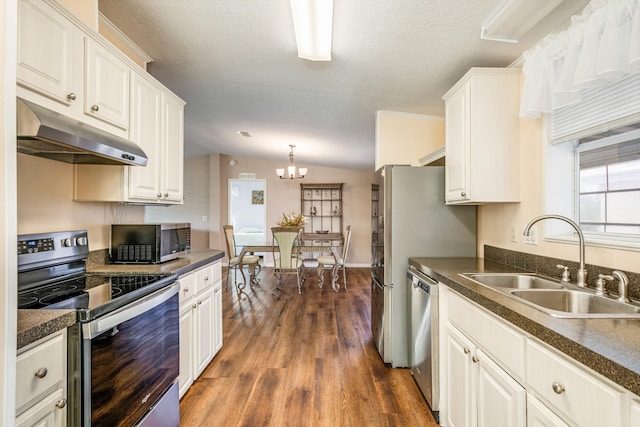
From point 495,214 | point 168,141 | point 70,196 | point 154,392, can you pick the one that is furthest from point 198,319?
point 495,214

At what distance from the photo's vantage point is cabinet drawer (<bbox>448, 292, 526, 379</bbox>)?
3.56 ft

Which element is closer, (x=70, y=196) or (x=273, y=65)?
(x=70, y=196)

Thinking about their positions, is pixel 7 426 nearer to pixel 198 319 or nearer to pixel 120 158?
pixel 120 158

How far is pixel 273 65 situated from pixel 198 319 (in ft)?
6.72

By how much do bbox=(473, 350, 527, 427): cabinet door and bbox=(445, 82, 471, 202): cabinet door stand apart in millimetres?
1041

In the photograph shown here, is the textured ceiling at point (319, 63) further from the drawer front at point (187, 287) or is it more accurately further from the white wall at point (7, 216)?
the drawer front at point (187, 287)

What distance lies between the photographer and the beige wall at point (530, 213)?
1.49 metres

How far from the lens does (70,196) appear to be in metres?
1.82

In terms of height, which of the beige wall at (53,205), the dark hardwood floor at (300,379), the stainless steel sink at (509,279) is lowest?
the dark hardwood floor at (300,379)

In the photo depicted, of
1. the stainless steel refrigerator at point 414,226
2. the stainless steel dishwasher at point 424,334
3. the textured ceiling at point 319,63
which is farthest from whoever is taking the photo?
the stainless steel refrigerator at point 414,226

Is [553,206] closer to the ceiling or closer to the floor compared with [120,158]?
closer to the floor

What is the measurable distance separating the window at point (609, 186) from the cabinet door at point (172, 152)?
8.85ft

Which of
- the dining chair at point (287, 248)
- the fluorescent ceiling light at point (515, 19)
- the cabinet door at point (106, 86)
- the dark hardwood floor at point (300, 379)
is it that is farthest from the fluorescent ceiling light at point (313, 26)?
the dining chair at point (287, 248)

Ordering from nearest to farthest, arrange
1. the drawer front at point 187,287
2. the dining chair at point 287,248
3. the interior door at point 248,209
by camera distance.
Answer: the drawer front at point 187,287 → the dining chair at point 287,248 → the interior door at point 248,209
